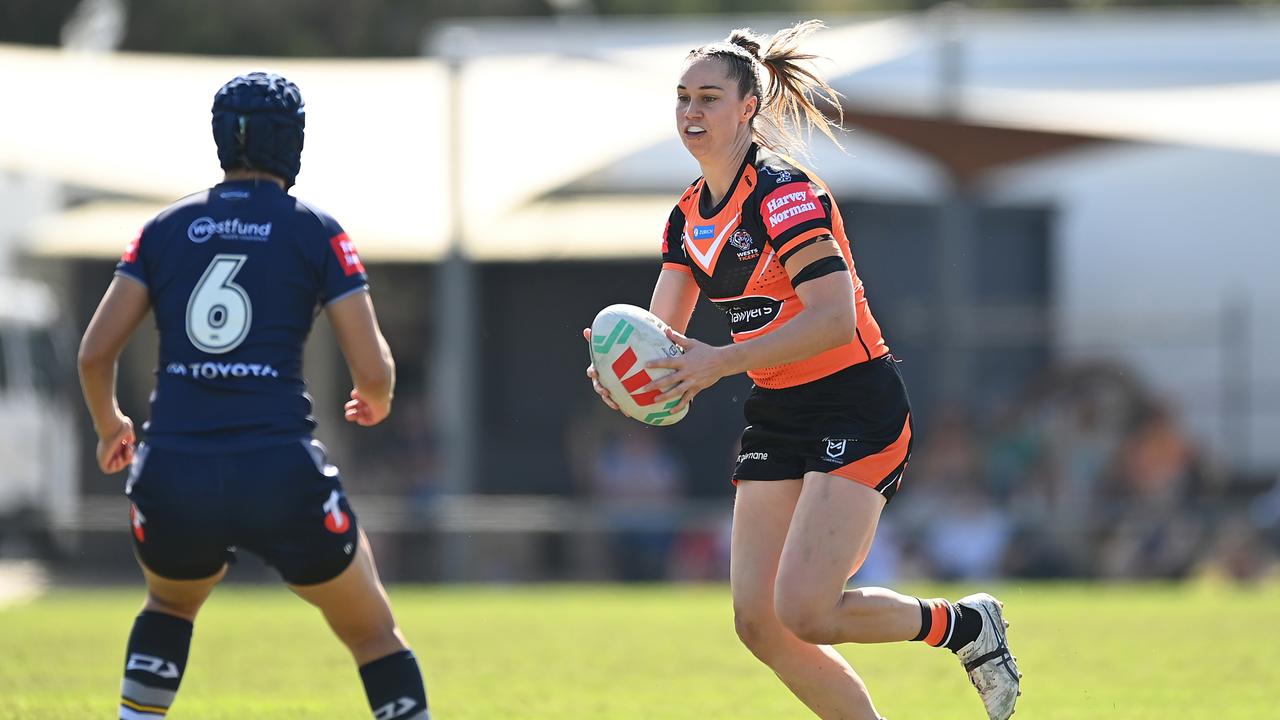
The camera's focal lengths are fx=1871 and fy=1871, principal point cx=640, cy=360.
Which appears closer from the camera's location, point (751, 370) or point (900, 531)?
point (751, 370)

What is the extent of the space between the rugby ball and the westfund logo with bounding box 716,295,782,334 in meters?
0.42

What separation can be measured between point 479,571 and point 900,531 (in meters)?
3.81

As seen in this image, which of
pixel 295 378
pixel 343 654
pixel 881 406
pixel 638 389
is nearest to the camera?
pixel 295 378

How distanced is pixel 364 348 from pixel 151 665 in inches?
41.8

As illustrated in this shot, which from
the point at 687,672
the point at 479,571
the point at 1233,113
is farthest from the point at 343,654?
the point at 1233,113

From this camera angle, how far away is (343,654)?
32.7 ft

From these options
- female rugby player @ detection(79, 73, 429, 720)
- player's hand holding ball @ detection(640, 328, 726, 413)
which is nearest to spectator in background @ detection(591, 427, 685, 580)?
player's hand holding ball @ detection(640, 328, 726, 413)

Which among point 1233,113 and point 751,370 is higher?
point 1233,113

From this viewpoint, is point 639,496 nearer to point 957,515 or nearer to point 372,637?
point 957,515

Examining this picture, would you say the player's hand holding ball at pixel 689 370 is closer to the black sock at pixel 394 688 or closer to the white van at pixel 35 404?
the black sock at pixel 394 688

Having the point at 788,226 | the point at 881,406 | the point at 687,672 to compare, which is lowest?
the point at 687,672

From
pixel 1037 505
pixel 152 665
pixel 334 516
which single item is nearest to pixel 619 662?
pixel 152 665

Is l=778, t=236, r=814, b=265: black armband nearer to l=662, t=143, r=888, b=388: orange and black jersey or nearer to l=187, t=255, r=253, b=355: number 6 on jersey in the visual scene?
l=662, t=143, r=888, b=388: orange and black jersey

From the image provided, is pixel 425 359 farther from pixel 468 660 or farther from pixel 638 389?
pixel 638 389
